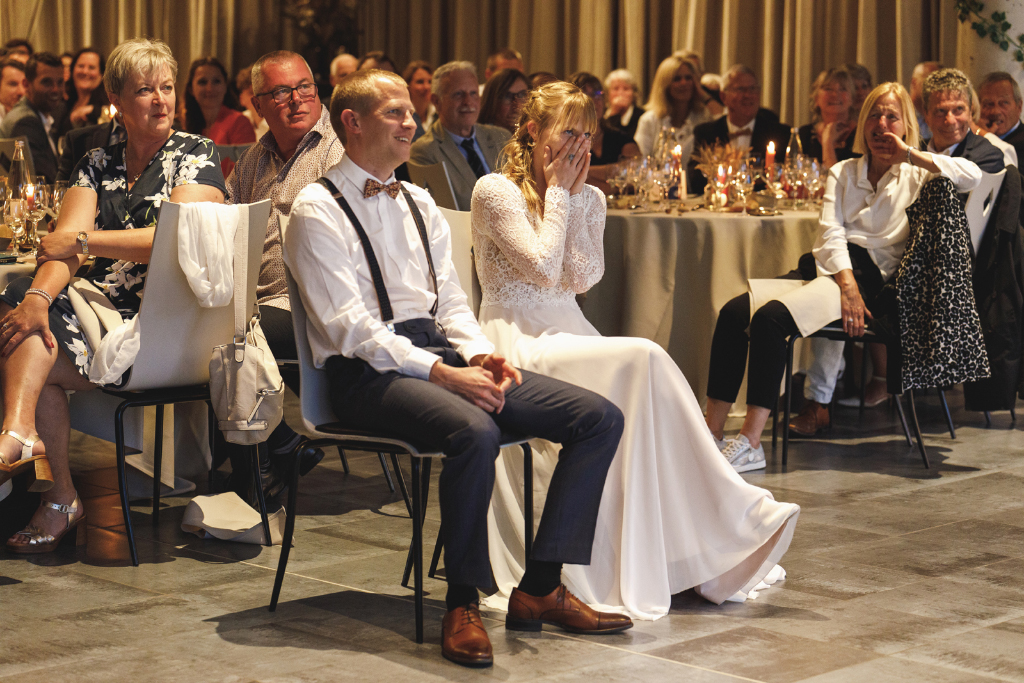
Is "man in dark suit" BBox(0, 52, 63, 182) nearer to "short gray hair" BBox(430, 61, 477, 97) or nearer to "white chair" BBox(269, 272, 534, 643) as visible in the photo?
"short gray hair" BBox(430, 61, 477, 97)

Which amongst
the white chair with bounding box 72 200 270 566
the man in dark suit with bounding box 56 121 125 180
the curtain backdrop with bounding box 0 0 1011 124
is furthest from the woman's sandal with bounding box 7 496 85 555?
the curtain backdrop with bounding box 0 0 1011 124

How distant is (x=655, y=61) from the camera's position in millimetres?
10156

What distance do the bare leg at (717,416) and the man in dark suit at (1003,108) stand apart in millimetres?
2474

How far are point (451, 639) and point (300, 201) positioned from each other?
0.99m

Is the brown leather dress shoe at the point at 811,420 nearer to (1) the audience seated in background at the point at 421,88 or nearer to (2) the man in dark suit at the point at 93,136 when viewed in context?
(2) the man in dark suit at the point at 93,136

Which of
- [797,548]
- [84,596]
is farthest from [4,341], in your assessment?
[797,548]

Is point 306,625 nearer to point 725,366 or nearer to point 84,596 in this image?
point 84,596

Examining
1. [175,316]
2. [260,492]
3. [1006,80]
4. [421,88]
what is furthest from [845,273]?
[421,88]

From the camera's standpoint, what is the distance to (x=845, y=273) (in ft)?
14.7

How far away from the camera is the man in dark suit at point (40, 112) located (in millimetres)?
6715

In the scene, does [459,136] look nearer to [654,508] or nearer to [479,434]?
[654,508]

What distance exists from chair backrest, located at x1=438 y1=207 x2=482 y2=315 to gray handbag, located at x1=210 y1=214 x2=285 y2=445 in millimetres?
561

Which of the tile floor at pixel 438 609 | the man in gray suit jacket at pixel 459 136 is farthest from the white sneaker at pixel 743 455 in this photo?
the man in gray suit jacket at pixel 459 136

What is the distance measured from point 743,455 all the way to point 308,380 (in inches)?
79.7
